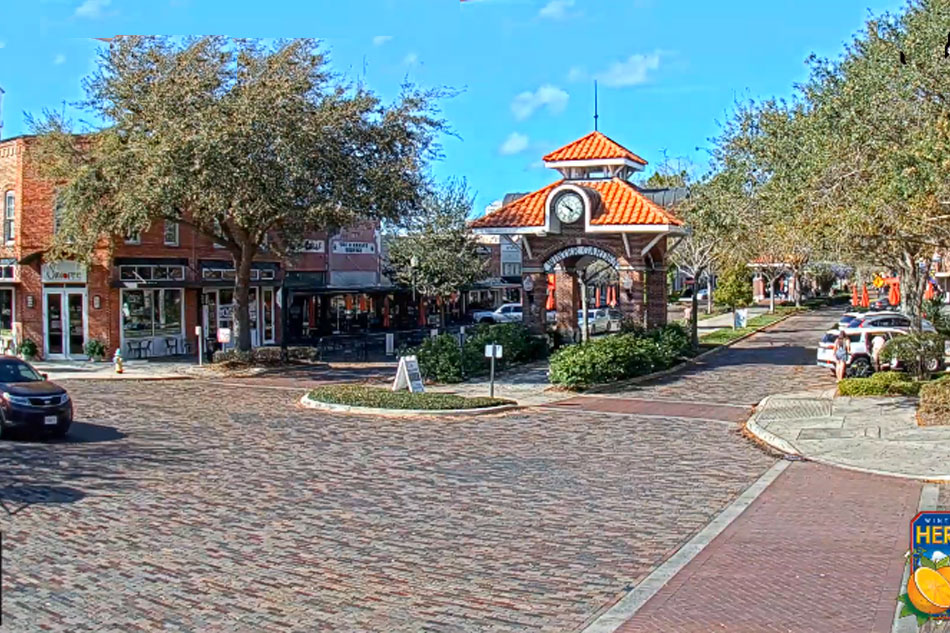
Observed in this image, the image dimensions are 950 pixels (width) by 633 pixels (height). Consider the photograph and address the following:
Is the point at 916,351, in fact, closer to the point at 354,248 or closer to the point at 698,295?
the point at 354,248

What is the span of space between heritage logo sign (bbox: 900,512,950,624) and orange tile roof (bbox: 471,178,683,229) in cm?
2510

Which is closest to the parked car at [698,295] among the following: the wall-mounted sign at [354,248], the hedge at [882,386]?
the wall-mounted sign at [354,248]

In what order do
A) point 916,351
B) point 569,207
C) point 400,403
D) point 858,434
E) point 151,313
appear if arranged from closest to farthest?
point 858,434, point 400,403, point 916,351, point 569,207, point 151,313

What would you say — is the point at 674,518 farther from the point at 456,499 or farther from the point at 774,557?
the point at 456,499

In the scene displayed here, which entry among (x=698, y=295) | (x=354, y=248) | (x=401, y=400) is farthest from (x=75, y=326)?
(x=698, y=295)

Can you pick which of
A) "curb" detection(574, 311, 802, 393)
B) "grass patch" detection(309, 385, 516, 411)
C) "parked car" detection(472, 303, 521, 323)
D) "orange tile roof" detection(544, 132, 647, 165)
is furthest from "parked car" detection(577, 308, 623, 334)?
"grass patch" detection(309, 385, 516, 411)

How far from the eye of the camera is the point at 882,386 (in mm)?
22984

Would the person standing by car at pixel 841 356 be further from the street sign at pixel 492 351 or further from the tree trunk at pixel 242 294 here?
the tree trunk at pixel 242 294

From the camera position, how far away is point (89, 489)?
43.2ft

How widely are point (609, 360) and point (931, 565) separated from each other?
20.4 meters

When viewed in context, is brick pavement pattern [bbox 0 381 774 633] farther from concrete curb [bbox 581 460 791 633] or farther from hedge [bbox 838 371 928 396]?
hedge [bbox 838 371 928 396]

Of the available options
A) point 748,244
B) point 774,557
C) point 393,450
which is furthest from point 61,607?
point 748,244

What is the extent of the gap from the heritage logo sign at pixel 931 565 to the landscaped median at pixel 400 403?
15597 millimetres

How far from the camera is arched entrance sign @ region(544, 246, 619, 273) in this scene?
32.8 metres
